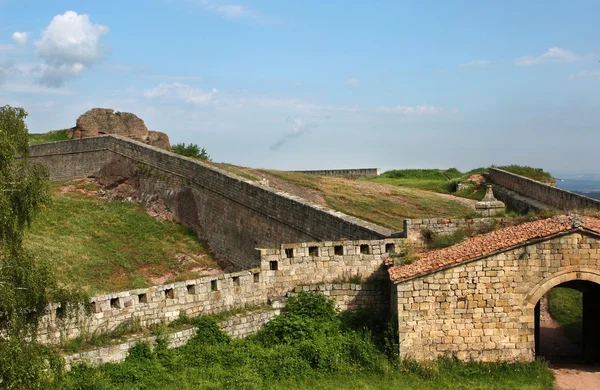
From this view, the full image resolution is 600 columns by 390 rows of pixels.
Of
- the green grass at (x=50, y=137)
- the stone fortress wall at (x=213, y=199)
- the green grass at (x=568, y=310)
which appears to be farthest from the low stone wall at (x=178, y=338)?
the green grass at (x=50, y=137)

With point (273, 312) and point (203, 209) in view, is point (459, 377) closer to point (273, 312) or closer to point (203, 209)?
point (273, 312)

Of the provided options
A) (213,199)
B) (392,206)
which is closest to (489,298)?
(213,199)

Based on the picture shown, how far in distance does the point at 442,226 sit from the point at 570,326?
5127 millimetres

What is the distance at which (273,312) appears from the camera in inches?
566

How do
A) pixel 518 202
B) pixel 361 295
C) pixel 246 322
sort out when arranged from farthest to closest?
pixel 518 202, pixel 361 295, pixel 246 322

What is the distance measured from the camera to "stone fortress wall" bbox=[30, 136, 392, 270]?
17238 mm

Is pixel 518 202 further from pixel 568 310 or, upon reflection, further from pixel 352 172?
pixel 352 172

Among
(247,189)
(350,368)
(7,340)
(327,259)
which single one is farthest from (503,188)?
(7,340)

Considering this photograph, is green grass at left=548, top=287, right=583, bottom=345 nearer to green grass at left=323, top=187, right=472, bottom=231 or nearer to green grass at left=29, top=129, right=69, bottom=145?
green grass at left=323, top=187, right=472, bottom=231

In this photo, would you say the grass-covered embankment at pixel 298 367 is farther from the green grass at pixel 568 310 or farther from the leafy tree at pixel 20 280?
the green grass at pixel 568 310

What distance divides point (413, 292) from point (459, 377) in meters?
1.89

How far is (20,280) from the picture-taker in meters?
9.67

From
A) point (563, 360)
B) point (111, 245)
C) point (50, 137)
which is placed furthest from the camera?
point (50, 137)

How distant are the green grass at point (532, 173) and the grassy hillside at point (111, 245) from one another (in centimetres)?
1858
